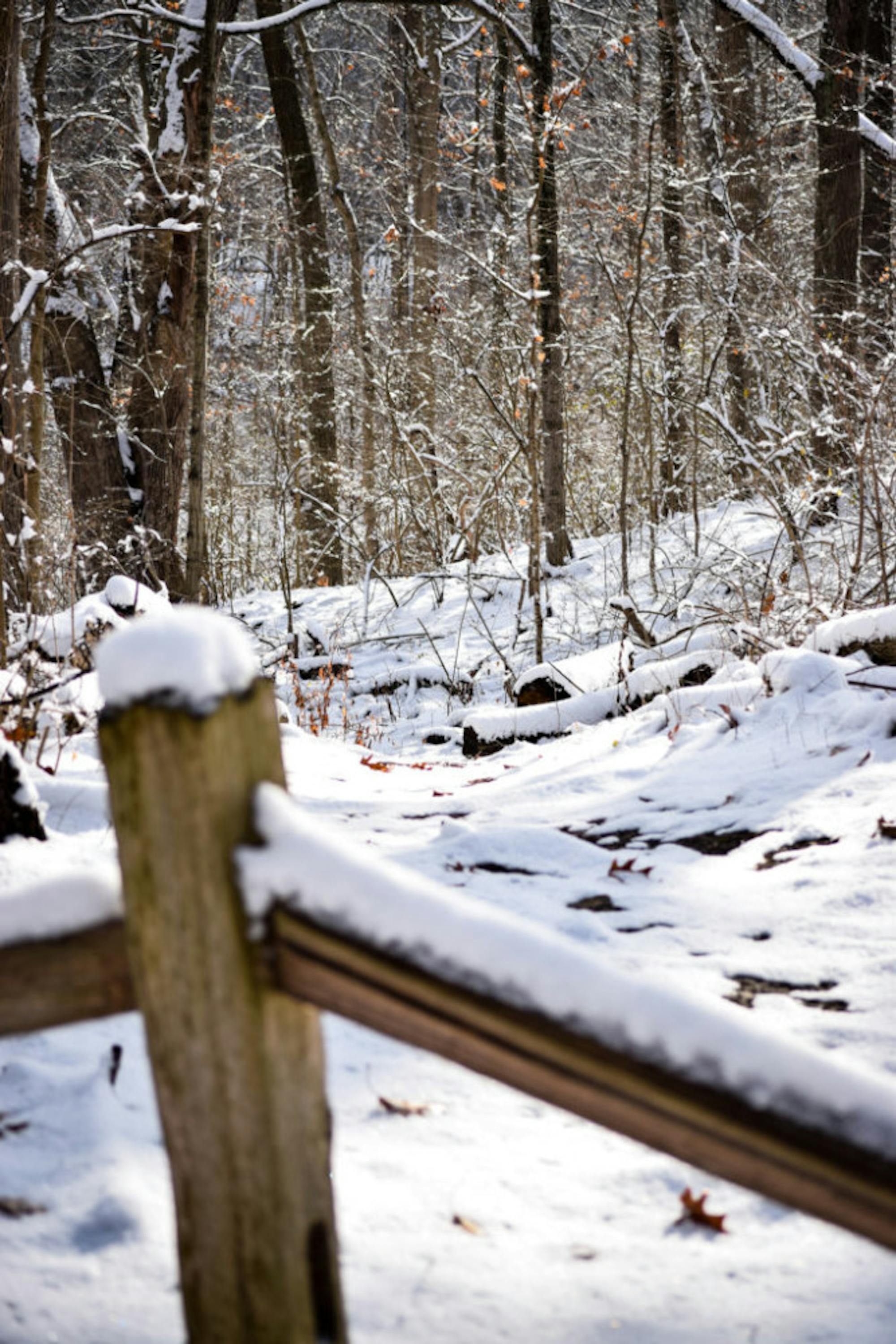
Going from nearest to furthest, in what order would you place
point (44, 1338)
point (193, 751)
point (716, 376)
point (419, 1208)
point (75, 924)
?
point (193, 751) < point (75, 924) < point (44, 1338) < point (419, 1208) < point (716, 376)

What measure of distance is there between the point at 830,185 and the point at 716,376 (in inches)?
90.9

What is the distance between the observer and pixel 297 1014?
984 mm

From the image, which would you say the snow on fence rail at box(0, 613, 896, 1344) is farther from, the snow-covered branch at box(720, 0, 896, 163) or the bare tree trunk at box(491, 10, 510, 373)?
the snow-covered branch at box(720, 0, 896, 163)

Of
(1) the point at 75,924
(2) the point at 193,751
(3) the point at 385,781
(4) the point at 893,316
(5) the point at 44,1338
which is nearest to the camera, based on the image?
(2) the point at 193,751

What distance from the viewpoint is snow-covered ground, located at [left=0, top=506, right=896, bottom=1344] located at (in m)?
1.45

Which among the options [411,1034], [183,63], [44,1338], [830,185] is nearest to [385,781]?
[44,1338]

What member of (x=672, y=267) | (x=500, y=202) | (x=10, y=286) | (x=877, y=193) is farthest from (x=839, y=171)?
(x=10, y=286)

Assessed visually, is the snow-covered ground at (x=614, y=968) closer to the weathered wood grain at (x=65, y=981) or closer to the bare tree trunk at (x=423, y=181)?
the weathered wood grain at (x=65, y=981)

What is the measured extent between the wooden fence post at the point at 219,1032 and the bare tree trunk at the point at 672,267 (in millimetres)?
8106

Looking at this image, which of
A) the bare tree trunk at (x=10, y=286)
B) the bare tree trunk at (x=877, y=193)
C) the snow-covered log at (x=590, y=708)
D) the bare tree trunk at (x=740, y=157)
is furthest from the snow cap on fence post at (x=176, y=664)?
→ the bare tree trunk at (x=740, y=157)

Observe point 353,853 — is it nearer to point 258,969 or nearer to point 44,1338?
point 258,969

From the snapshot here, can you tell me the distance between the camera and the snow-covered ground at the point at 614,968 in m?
1.45

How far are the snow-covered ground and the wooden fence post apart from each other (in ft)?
0.62

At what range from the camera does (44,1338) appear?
4.35 feet
